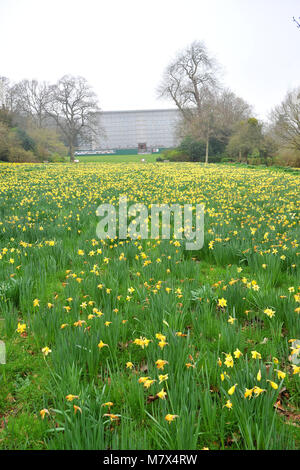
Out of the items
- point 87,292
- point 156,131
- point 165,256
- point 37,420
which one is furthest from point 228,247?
point 156,131

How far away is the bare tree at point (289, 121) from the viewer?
22.8m

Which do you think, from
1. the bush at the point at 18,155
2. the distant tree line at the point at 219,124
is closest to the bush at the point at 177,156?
the distant tree line at the point at 219,124

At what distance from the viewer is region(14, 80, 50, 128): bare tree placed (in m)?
47.5

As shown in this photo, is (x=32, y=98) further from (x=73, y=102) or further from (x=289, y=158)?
(x=289, y=158)

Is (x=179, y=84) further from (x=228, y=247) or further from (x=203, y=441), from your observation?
(x=203, y=441)

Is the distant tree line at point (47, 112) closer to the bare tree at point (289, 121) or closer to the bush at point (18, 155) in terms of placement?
the bush at point (18, 155)

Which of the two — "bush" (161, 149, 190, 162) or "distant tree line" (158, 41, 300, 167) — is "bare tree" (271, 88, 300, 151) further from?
"bush" (161, 149, 190, 162)

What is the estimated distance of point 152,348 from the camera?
198 centimetres

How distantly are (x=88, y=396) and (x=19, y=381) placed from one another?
75cm

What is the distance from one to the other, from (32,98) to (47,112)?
266 inches

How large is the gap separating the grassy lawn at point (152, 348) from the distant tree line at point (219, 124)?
918 inches

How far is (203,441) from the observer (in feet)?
4.94

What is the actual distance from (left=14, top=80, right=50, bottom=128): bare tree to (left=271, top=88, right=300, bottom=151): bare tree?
3779cm

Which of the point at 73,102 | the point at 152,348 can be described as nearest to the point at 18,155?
the point at 73,102
